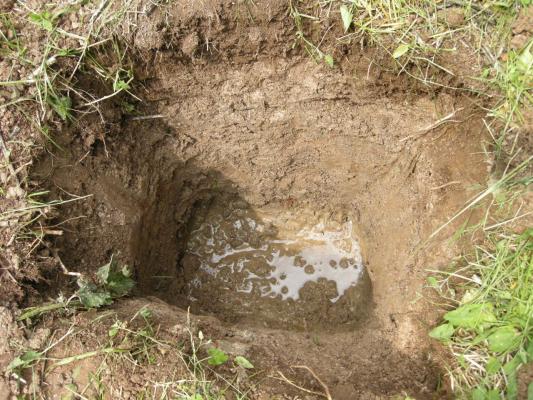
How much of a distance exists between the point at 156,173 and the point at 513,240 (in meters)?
2.16

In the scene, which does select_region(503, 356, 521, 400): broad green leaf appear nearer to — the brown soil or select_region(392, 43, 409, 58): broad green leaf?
the brown soil

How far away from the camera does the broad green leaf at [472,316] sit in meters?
1.95

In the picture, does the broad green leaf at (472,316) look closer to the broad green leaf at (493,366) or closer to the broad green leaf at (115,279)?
the broad green leaf at (493,366)

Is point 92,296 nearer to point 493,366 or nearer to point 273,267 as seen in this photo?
point 273,267

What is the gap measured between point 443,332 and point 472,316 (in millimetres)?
173

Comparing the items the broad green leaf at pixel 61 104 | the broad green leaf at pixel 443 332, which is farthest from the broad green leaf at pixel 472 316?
the broad green leaf at pixel 61 104

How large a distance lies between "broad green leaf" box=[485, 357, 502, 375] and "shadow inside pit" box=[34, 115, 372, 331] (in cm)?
118

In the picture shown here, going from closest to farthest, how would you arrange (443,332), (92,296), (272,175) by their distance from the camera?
(443,332) → (92,296) → (272,175)

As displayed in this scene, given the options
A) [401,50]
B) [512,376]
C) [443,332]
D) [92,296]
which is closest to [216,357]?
[92,296]

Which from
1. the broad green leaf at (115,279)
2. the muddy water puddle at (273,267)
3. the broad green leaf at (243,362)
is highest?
the broad green leaf at (115,279)

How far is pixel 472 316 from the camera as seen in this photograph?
1974mm

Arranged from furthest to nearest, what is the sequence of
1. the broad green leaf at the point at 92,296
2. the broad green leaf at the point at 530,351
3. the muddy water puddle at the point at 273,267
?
the muddy water puddle at the point at 273,267 < the broad green leaf at the point at 92,296 < the broad green leaf at the point at 530,351

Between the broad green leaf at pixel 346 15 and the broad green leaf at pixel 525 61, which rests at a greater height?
the broad green leaf at pixel 346 15

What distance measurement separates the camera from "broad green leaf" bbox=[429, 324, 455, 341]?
2064 millimetres
